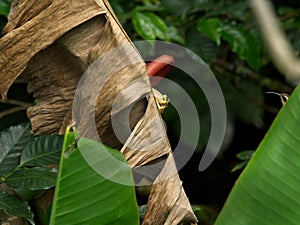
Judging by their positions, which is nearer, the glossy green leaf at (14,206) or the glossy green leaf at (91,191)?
A: the glossy green leaf at (91,191)

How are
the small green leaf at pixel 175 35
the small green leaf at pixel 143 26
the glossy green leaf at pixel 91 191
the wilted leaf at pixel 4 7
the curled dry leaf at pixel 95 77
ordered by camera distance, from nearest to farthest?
the glossy green leaf at pixel 91 191, the curled dry leaf at pixel 95 77, the wilted leaf at pixel 4 7, the small green leaf at pixel 143 26, the small green leaf at pixel 175 35

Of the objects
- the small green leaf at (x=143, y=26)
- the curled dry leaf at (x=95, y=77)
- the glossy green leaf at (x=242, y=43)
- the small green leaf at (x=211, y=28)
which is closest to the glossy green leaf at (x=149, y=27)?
the small green leaf at (x=143, y=26)

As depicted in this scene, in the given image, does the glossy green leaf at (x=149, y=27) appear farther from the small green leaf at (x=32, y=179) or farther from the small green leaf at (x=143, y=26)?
the small green leaf at (x=32, y=179)

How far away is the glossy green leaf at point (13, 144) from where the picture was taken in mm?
1294

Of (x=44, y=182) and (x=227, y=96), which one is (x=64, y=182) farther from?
(x=227, y=96)

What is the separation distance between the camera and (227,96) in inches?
93.7

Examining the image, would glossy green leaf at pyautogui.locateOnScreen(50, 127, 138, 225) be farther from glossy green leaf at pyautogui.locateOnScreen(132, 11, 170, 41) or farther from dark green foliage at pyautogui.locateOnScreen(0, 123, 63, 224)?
glossy green leaf at pyautogui.locateOnScreen(132, 11, 170, 41)

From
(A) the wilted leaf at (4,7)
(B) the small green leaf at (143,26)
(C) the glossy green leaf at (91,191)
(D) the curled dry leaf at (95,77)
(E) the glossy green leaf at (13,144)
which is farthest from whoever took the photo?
(B) the small green leaf at (143,26)

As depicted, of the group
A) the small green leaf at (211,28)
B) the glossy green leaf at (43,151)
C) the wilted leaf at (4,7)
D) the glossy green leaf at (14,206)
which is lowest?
the small green leaf at (211,28)

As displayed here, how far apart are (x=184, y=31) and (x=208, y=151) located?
0.45 m

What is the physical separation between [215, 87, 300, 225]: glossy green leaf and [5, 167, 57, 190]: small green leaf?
0.36m

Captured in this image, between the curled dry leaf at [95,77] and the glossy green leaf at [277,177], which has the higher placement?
the curled dry leaf at [95,77]

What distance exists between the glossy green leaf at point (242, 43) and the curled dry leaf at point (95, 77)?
0.83 m

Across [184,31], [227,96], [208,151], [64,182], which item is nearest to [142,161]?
[64,182]
